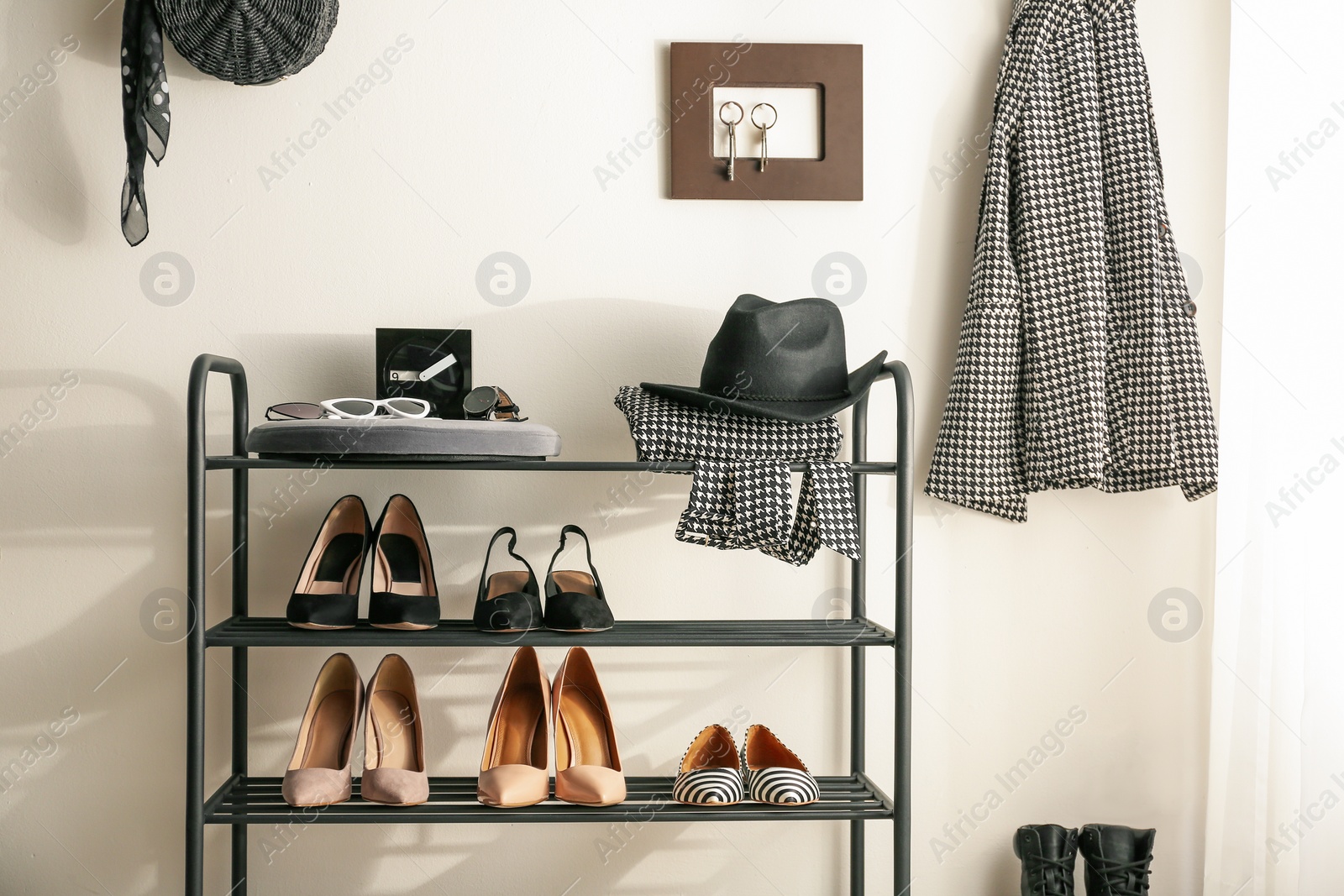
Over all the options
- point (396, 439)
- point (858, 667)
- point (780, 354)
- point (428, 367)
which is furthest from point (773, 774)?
point (428, 367)

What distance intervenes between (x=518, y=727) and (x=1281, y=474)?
1325 mm

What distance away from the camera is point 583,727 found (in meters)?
1.48

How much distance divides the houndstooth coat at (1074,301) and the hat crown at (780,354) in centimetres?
30

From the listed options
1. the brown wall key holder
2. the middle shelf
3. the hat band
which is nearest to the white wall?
the brown wall key holder

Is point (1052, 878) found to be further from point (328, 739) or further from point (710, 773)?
point (328, 739)

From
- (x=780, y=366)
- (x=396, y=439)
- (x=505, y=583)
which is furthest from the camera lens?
(x=505, y=583)

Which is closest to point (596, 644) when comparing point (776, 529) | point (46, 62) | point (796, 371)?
point (776, 529)

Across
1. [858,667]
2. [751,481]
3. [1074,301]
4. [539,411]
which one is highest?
[1074,301]

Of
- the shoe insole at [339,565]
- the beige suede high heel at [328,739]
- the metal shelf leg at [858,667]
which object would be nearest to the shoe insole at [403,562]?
the shoe insole at [339,565]

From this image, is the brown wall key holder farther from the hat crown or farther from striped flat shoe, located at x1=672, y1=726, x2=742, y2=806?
striped flat shoe, located at x1=672, y1=726, x2=742, y2=806

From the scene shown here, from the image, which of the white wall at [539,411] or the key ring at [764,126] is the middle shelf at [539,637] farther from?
the key ring at [764,126]

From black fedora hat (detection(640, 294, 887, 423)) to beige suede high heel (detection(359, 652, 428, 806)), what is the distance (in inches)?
25.7

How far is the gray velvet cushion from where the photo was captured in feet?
4.12

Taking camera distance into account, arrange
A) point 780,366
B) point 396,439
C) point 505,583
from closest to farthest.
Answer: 1. point 396,439
2. point 780,366
3. point 505,583
